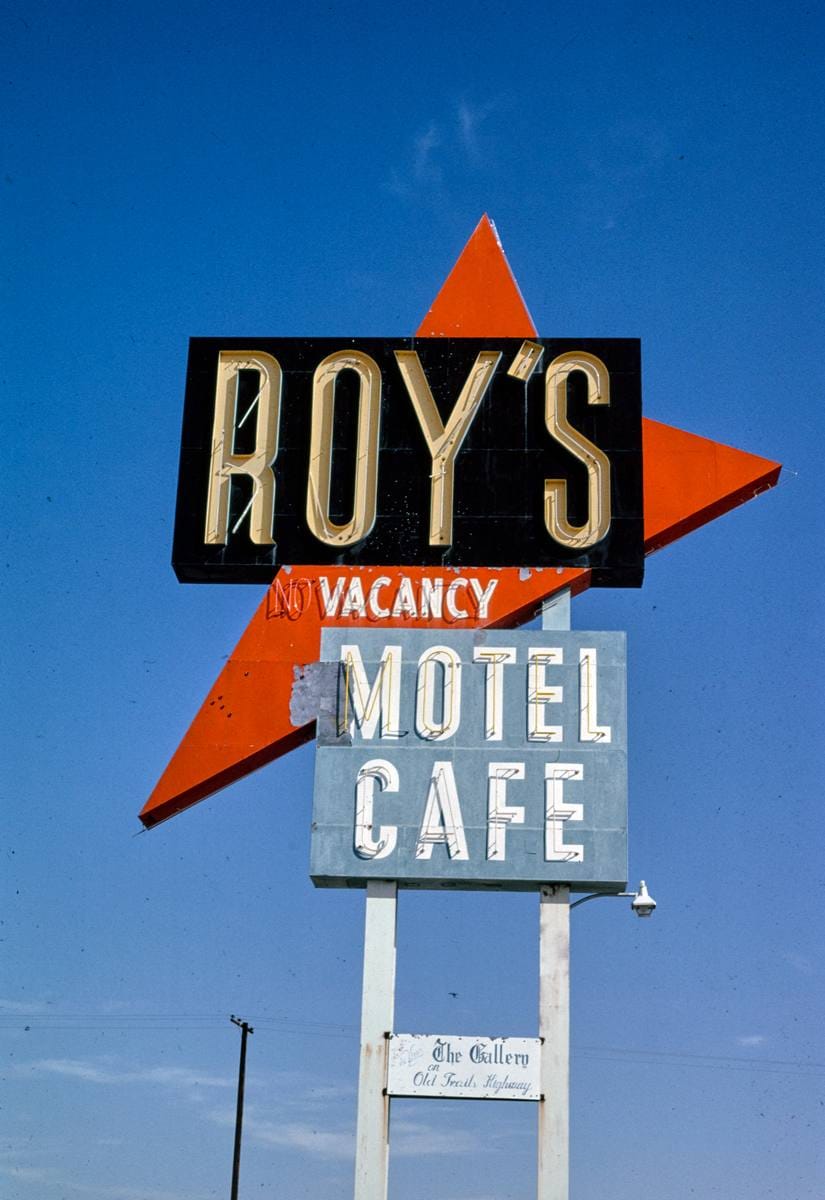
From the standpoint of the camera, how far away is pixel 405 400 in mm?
21500

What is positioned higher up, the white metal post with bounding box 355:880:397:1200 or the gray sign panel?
the gray sign panel

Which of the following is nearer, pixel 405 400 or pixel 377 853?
pixel 377 853

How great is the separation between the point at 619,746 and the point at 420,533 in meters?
3.17

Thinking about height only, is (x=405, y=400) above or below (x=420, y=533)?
above

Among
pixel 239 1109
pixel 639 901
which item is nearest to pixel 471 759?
pixel 639 901

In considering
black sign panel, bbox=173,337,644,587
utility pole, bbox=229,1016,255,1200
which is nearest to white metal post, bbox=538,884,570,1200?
black sign panel, bbox=173,337,644,587

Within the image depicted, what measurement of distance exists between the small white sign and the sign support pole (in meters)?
0.15

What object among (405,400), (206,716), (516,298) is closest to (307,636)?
(206,716)

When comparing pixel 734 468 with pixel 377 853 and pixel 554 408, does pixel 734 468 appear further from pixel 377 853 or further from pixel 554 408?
pixel 377 853

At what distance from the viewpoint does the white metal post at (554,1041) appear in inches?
730

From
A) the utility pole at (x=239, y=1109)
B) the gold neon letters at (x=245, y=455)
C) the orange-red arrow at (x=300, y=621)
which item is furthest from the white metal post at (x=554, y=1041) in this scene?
the utility pole at (x=239, y=1109)

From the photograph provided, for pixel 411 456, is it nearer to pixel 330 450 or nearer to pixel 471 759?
pixel 330 450

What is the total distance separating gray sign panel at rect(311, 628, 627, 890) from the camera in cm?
1969

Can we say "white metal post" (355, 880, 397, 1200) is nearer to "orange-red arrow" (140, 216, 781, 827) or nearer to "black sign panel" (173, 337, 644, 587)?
"orange-red arrow" (140, 216, 781, 827)
